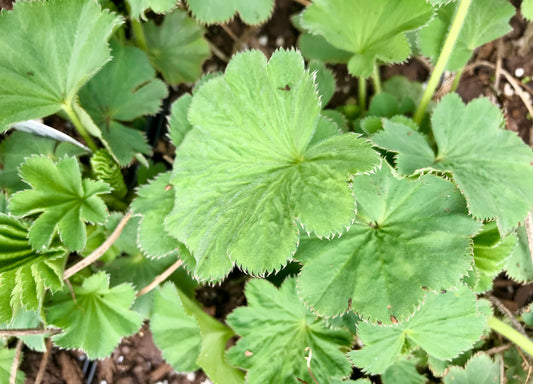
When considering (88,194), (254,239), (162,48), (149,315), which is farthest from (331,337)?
(162,48)

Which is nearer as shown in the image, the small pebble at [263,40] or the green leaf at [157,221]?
the green leaf at [157,221]

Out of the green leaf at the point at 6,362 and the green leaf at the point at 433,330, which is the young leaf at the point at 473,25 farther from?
the green leaf at the point at 6,362

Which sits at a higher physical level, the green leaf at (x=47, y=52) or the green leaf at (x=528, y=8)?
the green leaf at (x=528, y=8)

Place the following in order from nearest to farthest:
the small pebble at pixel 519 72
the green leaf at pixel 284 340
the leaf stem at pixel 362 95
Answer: the green leaf at pixel 284 340 < the leaf stem at pixel 362 95 < the small pebble at pixel 519 72

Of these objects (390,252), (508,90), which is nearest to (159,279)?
(390,252)

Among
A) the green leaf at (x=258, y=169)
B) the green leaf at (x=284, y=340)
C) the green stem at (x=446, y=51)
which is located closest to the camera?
the green leaf at (x=258, y=169)

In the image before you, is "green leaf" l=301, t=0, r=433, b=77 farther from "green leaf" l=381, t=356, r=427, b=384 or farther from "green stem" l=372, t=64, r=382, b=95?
"green leaf" l=381, t=356, r=427, b=384

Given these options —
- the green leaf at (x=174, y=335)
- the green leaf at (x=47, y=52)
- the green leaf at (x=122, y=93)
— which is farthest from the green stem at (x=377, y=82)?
the green leaf at (x=174, y=335)
